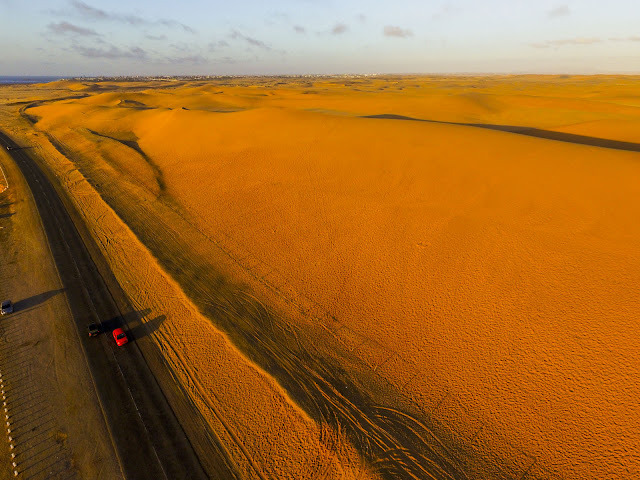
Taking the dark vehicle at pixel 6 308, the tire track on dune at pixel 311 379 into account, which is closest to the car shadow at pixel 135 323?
the tire track on dune at pixel 311 379

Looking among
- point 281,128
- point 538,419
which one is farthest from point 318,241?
point 281,128

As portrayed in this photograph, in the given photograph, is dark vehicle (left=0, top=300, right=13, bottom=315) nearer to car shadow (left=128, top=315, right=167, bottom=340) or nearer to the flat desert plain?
the flat desert plain

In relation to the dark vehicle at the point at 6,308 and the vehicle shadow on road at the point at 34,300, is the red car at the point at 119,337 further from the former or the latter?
the dark vehicle at the point at 6,308

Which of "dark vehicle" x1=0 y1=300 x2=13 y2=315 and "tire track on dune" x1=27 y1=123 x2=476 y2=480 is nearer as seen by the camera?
"tire track on dune" x1=27 y1=123 x2=476 y2=480

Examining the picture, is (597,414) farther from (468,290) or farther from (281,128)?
(281,128)

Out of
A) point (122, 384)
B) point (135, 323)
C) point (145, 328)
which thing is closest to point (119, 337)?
point (145, 328)

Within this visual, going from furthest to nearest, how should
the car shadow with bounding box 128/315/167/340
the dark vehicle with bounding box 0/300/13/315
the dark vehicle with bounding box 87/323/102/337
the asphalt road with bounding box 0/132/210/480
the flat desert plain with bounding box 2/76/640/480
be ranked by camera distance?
1. the dark vehicle with bounding box 0/300/13/315
2. the car shadow with bounding box 128/315/167/340
3. the dark vehicle with bounding box 87/323/102/337
4. the flat desert plain with bounding box 2/76/640/480
5. the asphalt road with bounding box 0/132/210/480

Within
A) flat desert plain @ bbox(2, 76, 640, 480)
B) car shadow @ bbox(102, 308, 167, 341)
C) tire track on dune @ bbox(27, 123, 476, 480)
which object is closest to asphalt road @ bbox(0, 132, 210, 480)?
car shadow @ bbox(102, 308, 167, 341)

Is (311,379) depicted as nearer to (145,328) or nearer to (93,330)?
(145,328)
